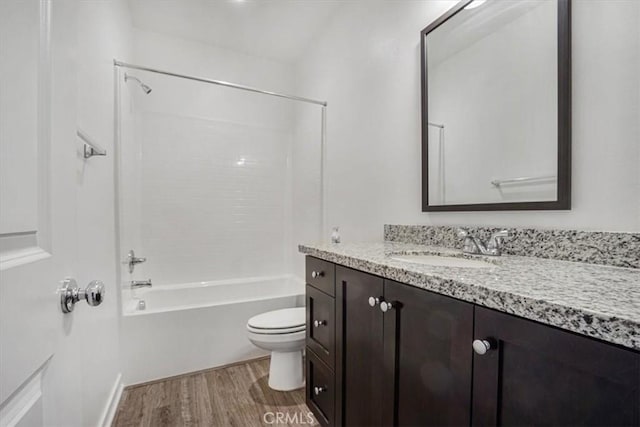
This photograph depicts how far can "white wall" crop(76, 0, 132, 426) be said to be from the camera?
121 centimetres

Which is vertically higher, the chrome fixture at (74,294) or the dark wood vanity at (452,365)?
the chrome fixture at (74,294)

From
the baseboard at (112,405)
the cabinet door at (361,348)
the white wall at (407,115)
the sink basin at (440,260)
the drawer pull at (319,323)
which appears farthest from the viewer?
the baseboard at (112,405)

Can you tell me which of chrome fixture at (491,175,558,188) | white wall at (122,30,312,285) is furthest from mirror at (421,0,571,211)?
white wall at (122,30,312,285)

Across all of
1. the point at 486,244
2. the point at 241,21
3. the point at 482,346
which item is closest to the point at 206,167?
the point at 241,21

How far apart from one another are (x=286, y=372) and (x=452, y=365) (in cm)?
143

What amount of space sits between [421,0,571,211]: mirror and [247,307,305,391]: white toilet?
108cm

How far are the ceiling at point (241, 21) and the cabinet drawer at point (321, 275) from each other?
201 cm

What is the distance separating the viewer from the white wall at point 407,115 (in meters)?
0.85

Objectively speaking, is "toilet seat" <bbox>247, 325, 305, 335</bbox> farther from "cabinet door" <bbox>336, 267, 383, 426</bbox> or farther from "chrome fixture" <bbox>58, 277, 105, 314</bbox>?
"chrome fixture" <bbox>58, 277, 105, 314</bbox>

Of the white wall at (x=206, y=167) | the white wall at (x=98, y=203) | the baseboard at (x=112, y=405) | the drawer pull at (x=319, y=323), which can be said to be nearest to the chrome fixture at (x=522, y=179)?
the drawer pull at (x=319, y=323)

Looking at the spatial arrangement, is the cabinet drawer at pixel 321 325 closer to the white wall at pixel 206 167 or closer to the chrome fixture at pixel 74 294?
the chrome fixture at pixel 74 294

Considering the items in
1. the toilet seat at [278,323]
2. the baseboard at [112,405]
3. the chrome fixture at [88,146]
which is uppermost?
the chrome fixture at [88,146]

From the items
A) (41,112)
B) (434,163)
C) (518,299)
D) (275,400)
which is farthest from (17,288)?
(275,400)

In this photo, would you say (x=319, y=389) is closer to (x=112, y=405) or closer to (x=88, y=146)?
(x=112, y=405)
